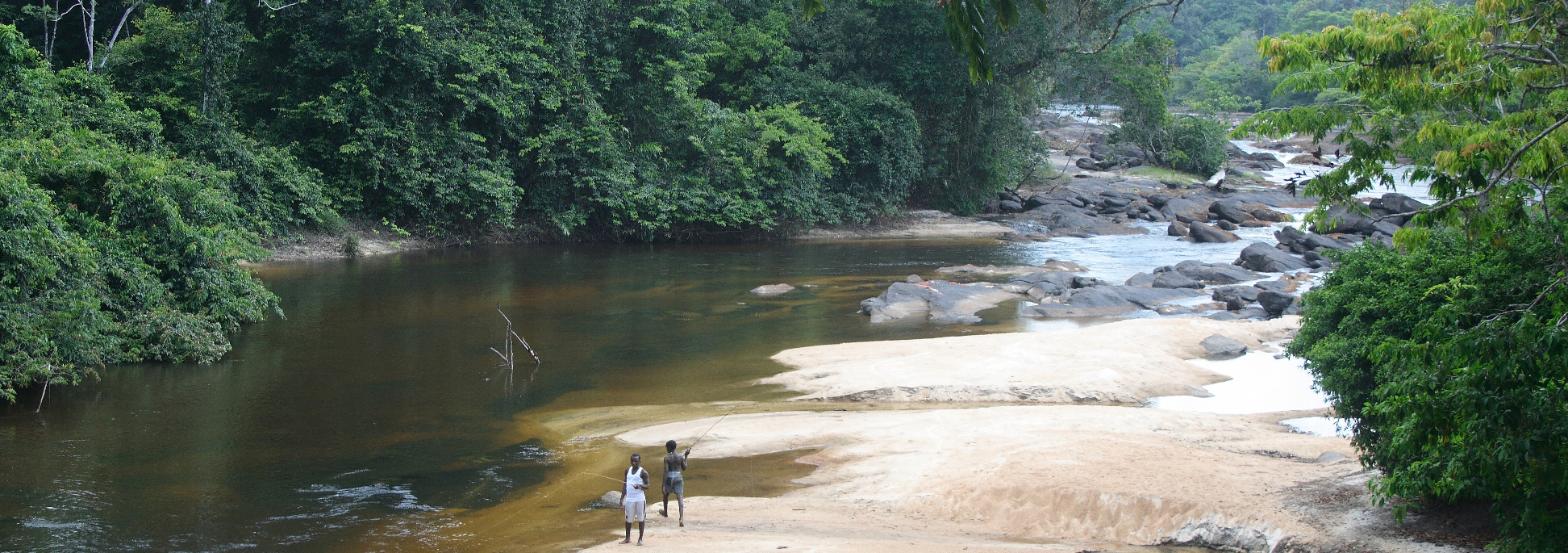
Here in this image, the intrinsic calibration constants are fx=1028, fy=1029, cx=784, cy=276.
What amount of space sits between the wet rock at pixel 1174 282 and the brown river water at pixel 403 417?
5447 millimetres

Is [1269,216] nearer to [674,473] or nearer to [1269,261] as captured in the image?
[1269,261]

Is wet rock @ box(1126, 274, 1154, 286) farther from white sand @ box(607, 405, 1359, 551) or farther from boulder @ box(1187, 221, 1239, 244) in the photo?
white sand @ box(607, 405, 1359, 551)

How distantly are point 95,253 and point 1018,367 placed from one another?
15.5 m

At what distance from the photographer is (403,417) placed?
50.5 ft

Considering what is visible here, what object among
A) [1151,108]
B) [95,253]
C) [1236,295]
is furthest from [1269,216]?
[95,253]

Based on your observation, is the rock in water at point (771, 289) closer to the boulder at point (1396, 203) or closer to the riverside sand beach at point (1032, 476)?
the riverside sand beach at point (1032, 476)

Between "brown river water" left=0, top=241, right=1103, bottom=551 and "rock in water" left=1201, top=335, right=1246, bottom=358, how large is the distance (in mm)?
4498

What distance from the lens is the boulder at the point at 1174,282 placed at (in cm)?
2825

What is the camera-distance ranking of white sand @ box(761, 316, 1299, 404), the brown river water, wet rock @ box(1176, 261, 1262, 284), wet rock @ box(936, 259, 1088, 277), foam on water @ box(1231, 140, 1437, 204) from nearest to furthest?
the brown river water, white sand @ box(761, 316, 1299, 404), wet rock @ box(1176, 261, 1262, 284), wet rock @ box(936, 259, 1088, 277), foam on water @ box(1231, 140, 1437, 204)

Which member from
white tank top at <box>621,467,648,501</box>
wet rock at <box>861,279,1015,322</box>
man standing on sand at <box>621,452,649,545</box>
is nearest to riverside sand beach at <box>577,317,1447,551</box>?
man standing on sand at <box>621,452,649,545</box>

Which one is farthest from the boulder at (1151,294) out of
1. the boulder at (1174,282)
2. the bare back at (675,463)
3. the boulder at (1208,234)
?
the bare back at (675,463)

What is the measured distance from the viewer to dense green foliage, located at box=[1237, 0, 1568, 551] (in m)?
6.25

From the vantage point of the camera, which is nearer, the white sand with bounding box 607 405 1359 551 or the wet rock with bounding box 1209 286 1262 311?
the white sand with bounding box 607 405 1359 551

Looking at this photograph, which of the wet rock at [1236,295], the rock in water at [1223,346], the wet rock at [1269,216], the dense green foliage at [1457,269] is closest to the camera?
the dense green foliage at [1457,269]
